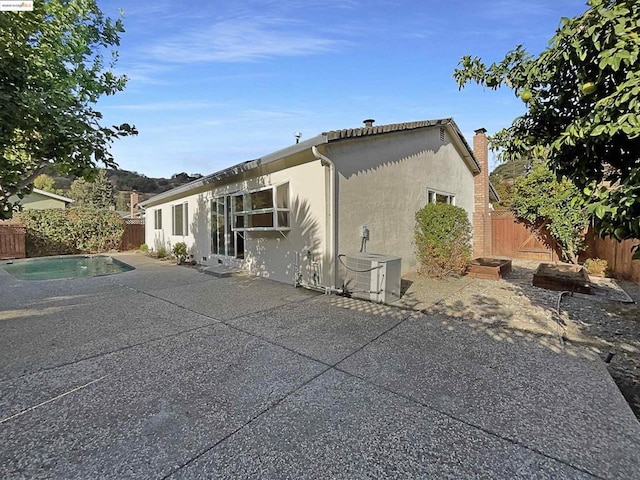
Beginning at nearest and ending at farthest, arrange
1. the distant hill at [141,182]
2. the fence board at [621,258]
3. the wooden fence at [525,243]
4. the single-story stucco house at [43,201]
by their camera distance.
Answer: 1. the fence board at [621,258]
2. the wooden fence at [525,243]
3. the single-story stucco house at [43,201]
4. the distant hill at [141,182]

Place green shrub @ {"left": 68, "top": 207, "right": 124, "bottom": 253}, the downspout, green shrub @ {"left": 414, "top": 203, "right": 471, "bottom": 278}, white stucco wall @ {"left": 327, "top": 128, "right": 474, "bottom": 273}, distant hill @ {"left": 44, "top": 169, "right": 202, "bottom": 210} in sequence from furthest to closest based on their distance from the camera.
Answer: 1. distant hill @ {"left": 44, "top": 169, "right": 202, "bottom": 210}
2. green shrub @ {"left": 68, "top": 207, "right": 124, "bottom": 253}
3. green shrub @ {"left": 414, "top": 203, "right": 471, "bottom": 278}
4. white stucco wall @ {"left": 327, "top": 128, "right": 474, "bottom": 273}
5. the downspout

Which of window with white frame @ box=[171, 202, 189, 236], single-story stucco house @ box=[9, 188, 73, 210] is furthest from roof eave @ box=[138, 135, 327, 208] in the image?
single-story stucco house @ box=[9, 188, 73, 210]

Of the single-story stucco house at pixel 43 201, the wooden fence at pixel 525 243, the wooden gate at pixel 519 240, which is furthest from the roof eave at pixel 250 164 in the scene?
the single-story stucco house at pixel 43 201

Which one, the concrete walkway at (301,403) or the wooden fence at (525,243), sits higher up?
the wooden fence at (525,243)

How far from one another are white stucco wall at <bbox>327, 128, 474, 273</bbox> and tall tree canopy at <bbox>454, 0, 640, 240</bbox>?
4.11 meters

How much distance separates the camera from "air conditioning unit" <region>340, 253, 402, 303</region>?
6.34 metres

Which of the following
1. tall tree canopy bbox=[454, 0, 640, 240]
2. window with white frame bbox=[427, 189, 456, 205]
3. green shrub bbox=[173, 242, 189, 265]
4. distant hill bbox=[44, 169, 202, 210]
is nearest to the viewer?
tall tree canopy bbox=[454, 0, 640, 240]

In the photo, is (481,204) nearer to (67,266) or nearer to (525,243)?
(525,243)

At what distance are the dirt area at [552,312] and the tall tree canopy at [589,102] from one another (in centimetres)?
207

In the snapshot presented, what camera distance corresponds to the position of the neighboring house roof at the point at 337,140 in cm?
666

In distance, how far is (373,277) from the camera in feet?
21.1

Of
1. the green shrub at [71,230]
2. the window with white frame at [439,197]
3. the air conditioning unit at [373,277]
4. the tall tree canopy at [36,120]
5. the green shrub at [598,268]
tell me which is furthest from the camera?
the green shrub at [71,230]

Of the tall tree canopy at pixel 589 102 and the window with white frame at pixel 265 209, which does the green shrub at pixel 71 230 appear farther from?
the tall tree canopy at pixel 589 102

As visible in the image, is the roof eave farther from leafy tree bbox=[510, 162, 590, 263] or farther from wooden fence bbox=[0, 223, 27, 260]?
leafy tree bbox=[510, 162, 590, 263]
